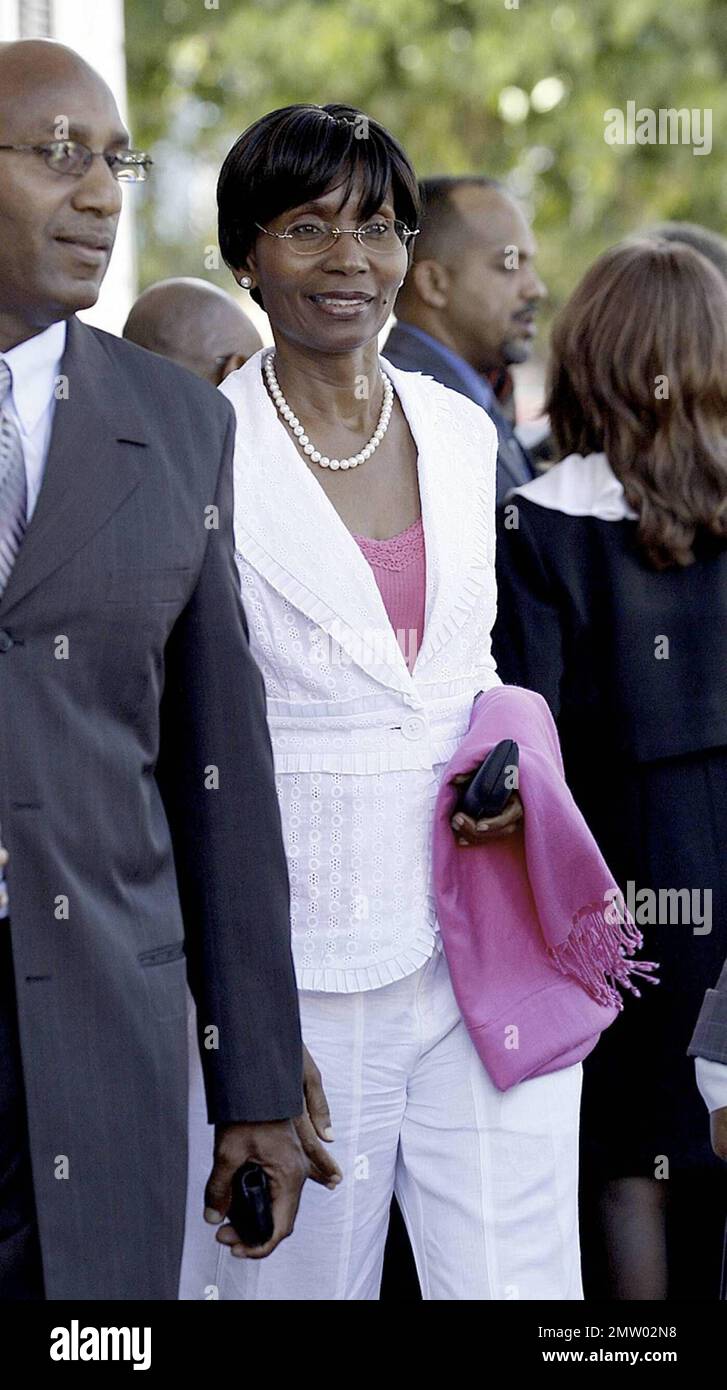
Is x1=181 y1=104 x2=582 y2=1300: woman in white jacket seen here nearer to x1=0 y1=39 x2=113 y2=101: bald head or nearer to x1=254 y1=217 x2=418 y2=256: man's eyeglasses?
x1=254 y1=217 x2=418 y2=256: man's eyeglasses

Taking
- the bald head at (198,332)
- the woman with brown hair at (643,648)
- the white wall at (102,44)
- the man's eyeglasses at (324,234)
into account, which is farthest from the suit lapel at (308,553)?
the white wall at (102,44)

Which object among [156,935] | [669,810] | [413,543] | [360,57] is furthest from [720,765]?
[360,57]

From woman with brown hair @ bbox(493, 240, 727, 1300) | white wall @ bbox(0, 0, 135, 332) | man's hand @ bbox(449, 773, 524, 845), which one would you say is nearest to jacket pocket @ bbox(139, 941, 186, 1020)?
man's hand @ bbox(449, 773, 524, 845)

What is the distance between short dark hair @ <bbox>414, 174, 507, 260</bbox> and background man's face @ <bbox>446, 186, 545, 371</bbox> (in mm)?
18

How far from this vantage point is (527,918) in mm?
3191

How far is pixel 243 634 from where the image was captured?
8.83 feet

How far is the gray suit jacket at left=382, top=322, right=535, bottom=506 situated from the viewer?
4707 mm

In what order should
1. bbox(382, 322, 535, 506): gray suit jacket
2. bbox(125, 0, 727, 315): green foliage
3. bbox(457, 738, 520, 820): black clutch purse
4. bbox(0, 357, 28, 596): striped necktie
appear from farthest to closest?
bbox(125, 0, 727, 315): green foliage
bbox(382, 322, 535, 506): gray suit jacket
bbox(457, 738, 520, 820): black clutch purse
bbox(0, 357, 28, 596): striped necktie

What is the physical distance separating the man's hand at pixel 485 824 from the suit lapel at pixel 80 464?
784 millimetres

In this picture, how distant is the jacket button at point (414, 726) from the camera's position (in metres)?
3.10

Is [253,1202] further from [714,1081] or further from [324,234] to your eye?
[324,234]

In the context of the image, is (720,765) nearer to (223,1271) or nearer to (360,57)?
(223,1271)

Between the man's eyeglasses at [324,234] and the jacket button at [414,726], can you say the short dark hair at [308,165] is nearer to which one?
the man's eyeglasses at [324,234]
